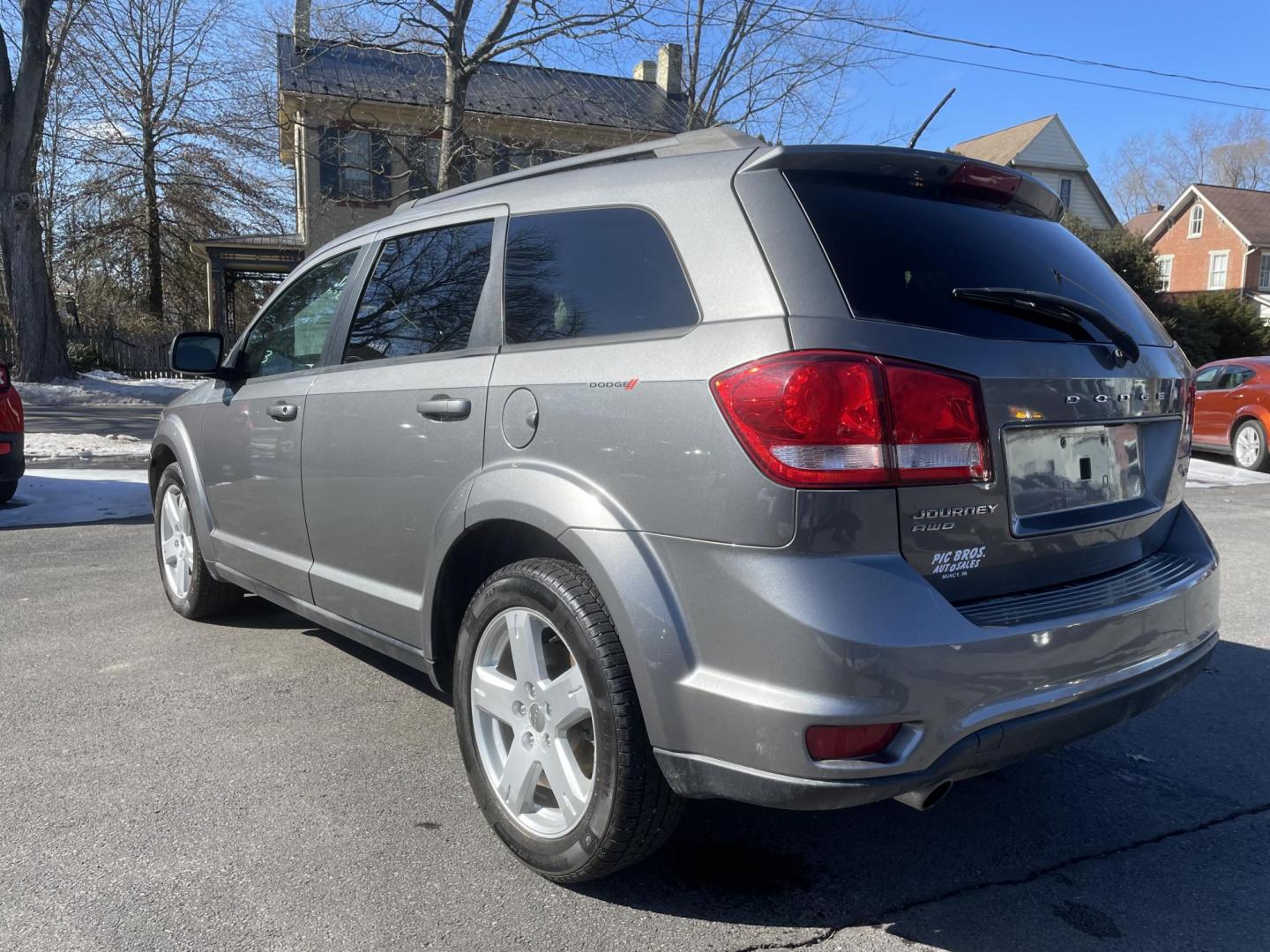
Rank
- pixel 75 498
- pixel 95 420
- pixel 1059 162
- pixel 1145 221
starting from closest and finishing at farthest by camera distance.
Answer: pixel 75 498 → pixel 95 420 → pixel 1059 162 → pixel 1145 221

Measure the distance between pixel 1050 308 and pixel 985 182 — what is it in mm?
444

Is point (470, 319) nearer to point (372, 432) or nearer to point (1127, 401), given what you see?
point (372, 432)

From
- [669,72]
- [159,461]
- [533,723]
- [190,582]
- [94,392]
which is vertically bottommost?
[190,582]

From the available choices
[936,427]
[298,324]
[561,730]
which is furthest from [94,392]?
[936,427]

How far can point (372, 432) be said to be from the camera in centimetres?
336

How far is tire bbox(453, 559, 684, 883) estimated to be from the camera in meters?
2.41

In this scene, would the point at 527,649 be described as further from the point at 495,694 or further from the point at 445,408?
the point at 445,408

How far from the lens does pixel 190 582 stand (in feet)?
16.4

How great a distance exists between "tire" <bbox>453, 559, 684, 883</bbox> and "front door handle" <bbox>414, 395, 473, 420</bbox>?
1.65 feet

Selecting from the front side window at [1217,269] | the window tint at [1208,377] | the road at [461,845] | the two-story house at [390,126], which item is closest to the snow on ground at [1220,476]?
the window tint at [1208,377]

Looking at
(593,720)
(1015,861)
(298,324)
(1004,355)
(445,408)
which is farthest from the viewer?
(298,324)

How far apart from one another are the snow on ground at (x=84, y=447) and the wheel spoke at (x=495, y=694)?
937 cm

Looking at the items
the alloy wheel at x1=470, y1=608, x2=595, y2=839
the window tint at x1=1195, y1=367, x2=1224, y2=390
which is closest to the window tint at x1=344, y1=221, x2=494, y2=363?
the alloy wheel at x1=470, y1=608, x2=595, y2=839

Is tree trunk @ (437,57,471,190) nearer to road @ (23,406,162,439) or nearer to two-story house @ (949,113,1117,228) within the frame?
road @ (23,406,162,439)
